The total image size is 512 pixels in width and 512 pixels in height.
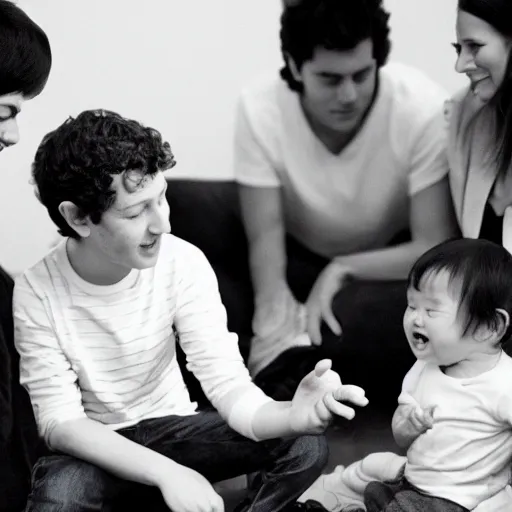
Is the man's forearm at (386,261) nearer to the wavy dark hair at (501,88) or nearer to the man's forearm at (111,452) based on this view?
the wavy dark hair at (501,88)

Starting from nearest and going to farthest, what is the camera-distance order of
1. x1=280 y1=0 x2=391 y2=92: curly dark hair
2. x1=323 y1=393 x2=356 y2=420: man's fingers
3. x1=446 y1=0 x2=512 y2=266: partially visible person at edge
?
x1=323 y1=393 x2=356 y2=420: man's fingers < x1=446 y1=0 x2=512 y2=266: partially visible person at edge < x1=280 y1=0 x2=391 y2=92: curly dark hair

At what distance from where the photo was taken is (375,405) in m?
1.80

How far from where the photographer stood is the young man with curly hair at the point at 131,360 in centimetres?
140

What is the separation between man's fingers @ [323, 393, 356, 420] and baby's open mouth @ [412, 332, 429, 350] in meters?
0.18

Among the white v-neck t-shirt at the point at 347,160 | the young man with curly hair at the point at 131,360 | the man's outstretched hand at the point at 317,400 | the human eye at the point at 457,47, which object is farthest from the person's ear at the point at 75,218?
the human eye at the point at 457,47

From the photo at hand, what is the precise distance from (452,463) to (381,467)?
7.4 inches

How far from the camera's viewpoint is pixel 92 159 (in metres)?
1.39

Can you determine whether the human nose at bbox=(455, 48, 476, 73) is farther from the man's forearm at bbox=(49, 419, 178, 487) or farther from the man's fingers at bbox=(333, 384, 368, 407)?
the man's forearm at bbox=(49, 419, 178, 487)

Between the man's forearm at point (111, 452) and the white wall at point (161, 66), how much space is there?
58cm

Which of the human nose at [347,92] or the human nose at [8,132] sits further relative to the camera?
the human nose at [347,92]

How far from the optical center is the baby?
139 centimetres

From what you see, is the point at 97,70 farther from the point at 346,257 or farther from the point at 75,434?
the point at 75,434

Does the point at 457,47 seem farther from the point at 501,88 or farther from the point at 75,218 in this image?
the point at 75,218

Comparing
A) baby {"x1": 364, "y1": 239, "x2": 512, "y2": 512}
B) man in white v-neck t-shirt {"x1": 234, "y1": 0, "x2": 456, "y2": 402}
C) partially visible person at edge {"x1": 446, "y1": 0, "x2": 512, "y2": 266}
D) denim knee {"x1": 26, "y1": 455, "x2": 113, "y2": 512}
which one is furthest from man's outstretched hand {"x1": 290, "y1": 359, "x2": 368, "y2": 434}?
partially visible person at edge {"x1": 446, "y1": 0, "x2": 512, "y2": 266}
